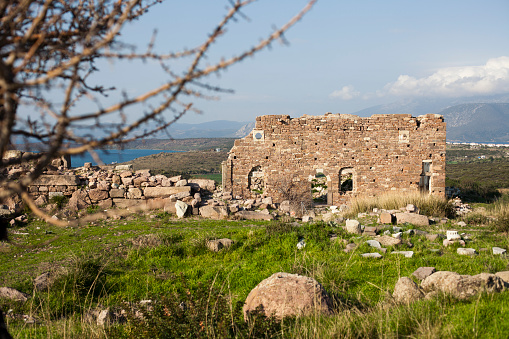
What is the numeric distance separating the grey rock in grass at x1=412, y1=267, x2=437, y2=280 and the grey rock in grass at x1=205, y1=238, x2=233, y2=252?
12.3ft

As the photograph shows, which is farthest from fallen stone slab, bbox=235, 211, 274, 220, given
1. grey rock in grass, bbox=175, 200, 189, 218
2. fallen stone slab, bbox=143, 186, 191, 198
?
fallen stone slab, bbox=143, 186, 191, 198

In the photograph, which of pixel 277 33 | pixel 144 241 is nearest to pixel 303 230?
pixel 144 241

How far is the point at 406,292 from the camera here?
5074mm

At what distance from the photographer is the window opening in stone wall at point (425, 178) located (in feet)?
57.7

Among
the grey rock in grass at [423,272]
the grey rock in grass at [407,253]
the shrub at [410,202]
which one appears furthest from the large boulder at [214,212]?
the grey rock in grass at [423,272]

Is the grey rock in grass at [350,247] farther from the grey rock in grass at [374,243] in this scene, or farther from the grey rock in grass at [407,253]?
the grey rock in grass at [407,253]

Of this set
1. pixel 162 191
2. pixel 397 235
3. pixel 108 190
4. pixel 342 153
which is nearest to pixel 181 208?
pixel 162 191

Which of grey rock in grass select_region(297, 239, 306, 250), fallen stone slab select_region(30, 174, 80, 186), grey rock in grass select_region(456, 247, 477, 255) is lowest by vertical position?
grey rock in grass select_region(456, 247, 477, 255)

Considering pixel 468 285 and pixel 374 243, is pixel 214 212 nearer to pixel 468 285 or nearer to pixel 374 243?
pixel 374 243

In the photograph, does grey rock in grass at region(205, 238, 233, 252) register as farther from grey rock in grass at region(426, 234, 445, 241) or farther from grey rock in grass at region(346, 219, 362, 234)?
grey rock in grass at region(426, 234, 445, 241)

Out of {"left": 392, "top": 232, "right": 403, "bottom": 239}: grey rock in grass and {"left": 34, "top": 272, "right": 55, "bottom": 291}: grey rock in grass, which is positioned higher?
{"left": 392, "top": 232, "right": 403, "bottom": 239}: grey rock in grass

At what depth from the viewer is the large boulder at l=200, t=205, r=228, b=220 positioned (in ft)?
42.0

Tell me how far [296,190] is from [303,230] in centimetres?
846

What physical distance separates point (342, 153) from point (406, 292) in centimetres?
1268
